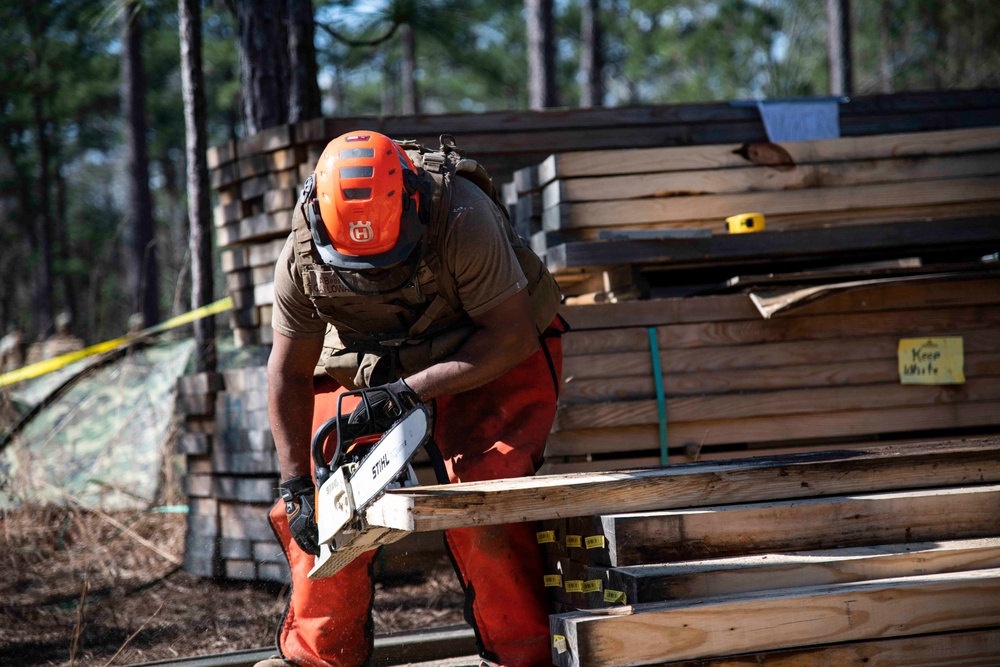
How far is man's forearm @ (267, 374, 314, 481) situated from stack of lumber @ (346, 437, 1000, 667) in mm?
775

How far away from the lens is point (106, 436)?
7.11 metres

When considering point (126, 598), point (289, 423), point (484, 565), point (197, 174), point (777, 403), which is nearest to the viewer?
point (484, 565)

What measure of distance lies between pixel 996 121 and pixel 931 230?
2068mm

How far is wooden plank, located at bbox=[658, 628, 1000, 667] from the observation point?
2.61m

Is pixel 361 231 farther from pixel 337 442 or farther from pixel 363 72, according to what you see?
pixel 363 72

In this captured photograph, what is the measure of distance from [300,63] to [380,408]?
414cm

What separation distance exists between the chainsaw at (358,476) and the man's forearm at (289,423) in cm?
40

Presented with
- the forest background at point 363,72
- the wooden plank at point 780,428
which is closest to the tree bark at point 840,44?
the forest background at point 363,72

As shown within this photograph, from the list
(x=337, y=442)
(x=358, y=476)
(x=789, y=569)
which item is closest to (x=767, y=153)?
(x=789, y=569)

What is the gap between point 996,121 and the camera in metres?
6.18

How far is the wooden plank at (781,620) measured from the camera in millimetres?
2504

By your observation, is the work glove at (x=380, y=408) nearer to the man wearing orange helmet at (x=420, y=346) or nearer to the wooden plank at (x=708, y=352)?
the man wearing orange helmet at (x=420, y=346)

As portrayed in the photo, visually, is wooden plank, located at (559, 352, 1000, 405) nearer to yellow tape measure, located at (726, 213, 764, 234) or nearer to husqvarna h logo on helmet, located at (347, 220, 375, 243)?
yellow tape measure, located at (726, 213, 764, 234)

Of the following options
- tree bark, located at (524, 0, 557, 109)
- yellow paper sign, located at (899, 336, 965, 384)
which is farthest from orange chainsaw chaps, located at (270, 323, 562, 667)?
tree bark, located at (524, 0, 557, 109)
